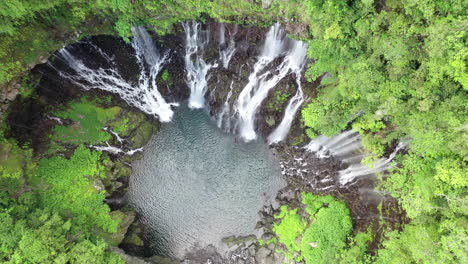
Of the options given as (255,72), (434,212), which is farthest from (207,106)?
(434,212)

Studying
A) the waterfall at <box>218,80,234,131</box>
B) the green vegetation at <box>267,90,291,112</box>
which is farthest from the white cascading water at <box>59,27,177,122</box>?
the green vegetation at <box>267,90,291,112</box>

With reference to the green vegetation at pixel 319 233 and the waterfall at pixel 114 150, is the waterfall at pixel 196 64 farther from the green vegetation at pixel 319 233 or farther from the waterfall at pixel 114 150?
the green vegetation at pixel 319 233

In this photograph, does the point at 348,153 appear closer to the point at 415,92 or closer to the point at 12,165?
the point at 415,92

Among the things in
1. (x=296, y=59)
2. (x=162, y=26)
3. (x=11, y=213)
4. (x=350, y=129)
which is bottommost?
(x=11, y=213)

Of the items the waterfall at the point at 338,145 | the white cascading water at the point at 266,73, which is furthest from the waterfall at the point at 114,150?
the waterfall at the point at 338,145

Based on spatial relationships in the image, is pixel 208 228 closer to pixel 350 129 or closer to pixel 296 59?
pixel 350 129
